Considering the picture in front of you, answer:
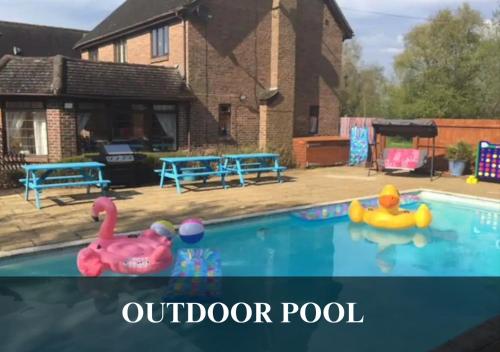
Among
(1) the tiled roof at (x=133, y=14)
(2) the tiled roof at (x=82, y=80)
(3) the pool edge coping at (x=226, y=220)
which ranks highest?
(1) the tiled roof at (x=133, y=14)

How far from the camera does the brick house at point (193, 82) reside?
14.2m

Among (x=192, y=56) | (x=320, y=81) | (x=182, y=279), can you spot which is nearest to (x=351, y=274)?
(x=182, y=279)

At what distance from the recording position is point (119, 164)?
12211mm

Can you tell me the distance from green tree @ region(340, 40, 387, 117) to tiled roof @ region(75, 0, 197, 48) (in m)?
22.2

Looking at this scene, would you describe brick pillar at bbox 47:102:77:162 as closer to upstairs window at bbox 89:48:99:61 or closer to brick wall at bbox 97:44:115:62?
brick wall at bbox 97:44:115:62

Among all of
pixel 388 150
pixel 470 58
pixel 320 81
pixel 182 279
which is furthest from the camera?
pixel 470 58

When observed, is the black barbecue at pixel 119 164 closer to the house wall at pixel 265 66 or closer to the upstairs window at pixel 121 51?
the house wall at pixel 265 66

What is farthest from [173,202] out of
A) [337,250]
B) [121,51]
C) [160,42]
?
[121,51]

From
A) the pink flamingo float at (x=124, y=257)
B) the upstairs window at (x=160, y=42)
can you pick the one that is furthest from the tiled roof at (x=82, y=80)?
the pink flamingo float at (x=124, y=257)

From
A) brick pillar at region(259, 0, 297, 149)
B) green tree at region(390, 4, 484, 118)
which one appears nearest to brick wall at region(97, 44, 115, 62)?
brick pillar at region(259, 0, 297, 149)

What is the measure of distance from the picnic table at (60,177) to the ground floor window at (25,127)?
254cm

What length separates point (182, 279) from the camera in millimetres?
6141

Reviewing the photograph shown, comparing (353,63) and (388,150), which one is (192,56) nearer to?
(388,150)

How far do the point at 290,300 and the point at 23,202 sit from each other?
23.6ft
